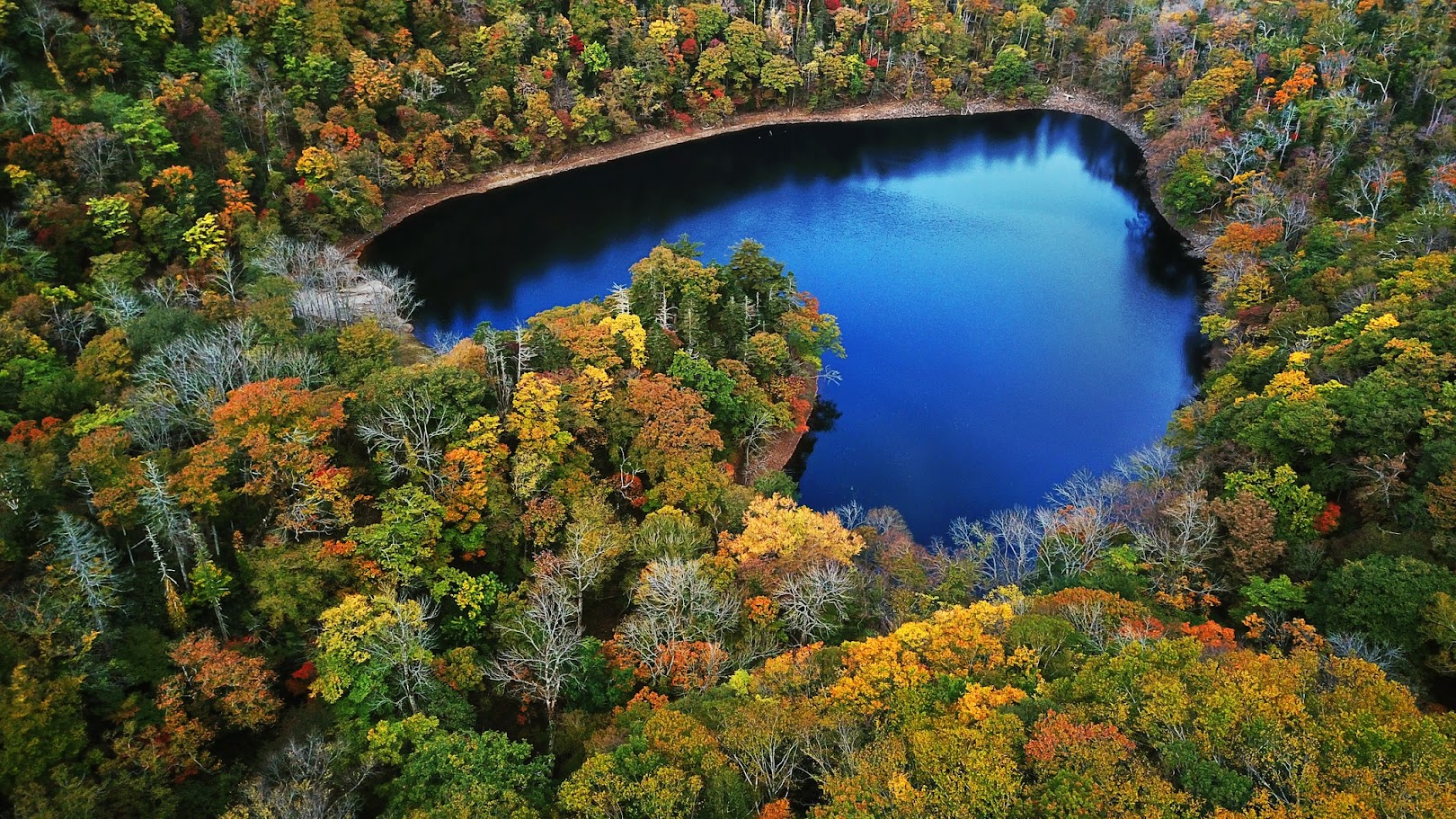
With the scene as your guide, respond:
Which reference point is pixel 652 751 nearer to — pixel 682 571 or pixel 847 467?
pixel 682 571

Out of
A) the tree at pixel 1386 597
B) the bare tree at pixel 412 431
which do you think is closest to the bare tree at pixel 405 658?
the bare tree at pixel 412 431

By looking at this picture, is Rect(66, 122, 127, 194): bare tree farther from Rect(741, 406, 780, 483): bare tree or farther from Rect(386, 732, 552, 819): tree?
Rect(386, 732, 552, 819): tree

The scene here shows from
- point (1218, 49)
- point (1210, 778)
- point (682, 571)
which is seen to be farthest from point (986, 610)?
point (1218, 49)

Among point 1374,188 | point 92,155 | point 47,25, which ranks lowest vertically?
point 1374,188

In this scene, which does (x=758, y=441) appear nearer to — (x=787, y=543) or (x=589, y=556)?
(x=787, y=543)

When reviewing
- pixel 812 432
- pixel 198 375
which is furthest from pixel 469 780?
pixel 812 432

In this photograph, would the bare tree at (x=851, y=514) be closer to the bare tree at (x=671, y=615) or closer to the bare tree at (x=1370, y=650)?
the bare tree at (x=671, y=615)
